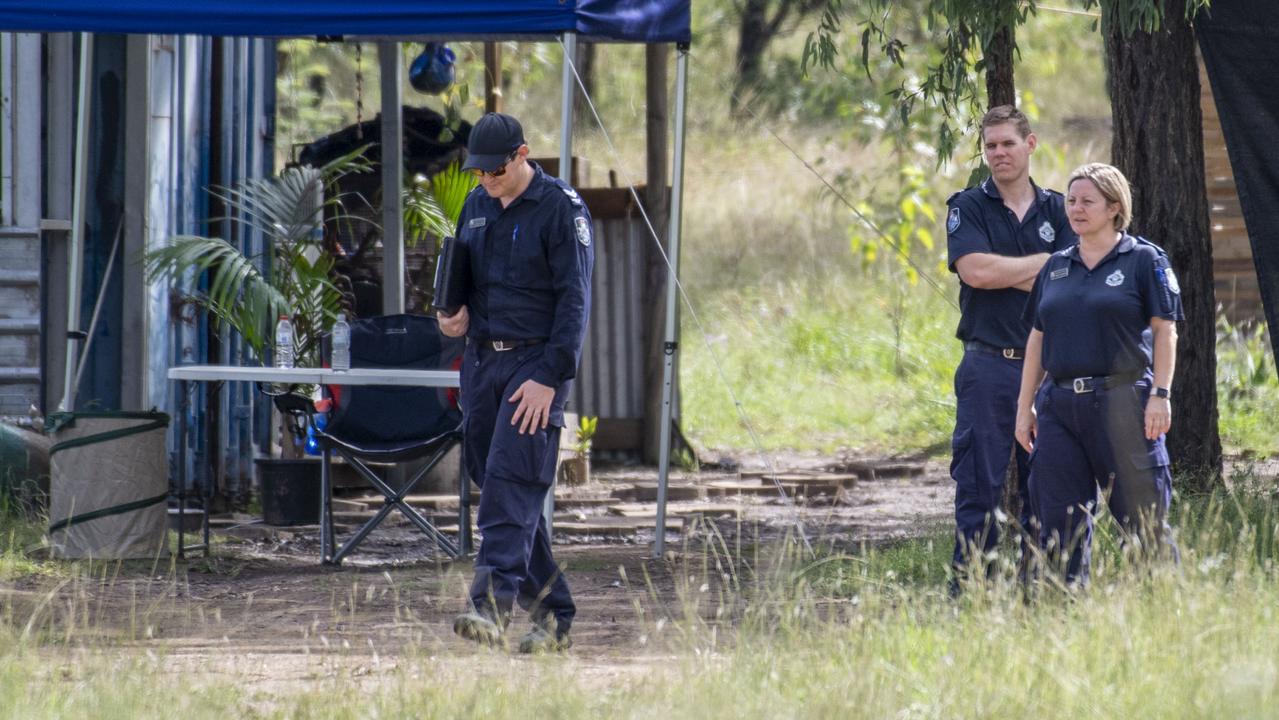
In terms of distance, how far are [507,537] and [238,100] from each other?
550 cm

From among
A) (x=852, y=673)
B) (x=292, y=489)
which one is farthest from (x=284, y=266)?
(x=852, y=673)

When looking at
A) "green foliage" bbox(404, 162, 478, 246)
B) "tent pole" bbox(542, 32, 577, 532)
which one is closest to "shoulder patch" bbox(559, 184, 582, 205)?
"tent pole" bbox(542, 32, 577, 532)

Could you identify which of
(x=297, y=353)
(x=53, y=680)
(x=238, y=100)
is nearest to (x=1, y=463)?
(x=297, y=353)

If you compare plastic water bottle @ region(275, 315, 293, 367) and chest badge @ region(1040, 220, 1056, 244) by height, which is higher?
chest badge @ region(1040, 220, 1056, 244)

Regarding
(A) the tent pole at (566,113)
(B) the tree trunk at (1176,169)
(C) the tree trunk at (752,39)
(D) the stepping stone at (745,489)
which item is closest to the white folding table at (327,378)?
(A) the tent pole at (566,113)

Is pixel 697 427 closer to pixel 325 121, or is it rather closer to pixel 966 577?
pixel 966 577

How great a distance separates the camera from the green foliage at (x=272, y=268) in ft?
28.3

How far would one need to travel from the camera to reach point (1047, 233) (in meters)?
5.89

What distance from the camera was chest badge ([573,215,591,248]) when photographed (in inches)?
213

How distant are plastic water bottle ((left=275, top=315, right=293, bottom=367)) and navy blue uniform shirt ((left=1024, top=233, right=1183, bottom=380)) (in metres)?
4.16

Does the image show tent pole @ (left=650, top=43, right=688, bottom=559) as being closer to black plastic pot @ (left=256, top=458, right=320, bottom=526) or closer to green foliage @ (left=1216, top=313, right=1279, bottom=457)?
black plastic pot @ (left=256, top=458, right=320, bottom=526)

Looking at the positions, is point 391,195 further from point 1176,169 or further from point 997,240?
point 997,240

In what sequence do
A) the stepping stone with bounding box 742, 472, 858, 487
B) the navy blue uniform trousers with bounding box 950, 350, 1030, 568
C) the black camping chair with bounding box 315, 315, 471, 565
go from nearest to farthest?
the navy blue uniform trousers with bounding box 950, 350, 1030, 568 < the black camping chair with bounding box 315, 315, 471, 565 < the stepping stone with bounding box 742, 472, 858, 487

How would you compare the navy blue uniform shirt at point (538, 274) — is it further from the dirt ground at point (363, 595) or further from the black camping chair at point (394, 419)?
the black camping chair at point (394, 419)
